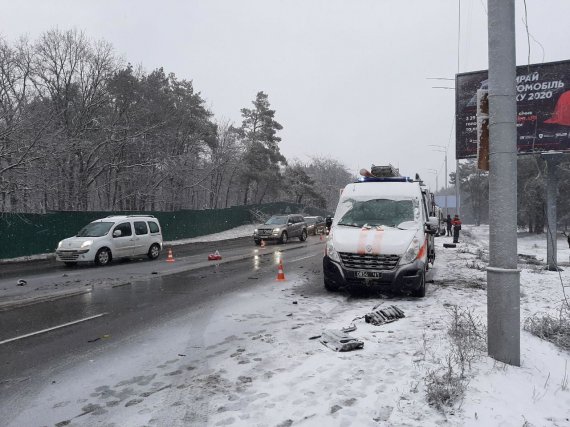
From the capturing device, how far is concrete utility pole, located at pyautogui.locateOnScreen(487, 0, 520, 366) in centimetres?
454

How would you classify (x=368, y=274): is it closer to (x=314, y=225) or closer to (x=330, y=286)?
(x=330, y=286)

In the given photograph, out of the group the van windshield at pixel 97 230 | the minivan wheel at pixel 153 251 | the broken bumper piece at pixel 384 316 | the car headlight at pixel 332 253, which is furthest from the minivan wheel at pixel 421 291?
the minivan wheel at pixel 153 251

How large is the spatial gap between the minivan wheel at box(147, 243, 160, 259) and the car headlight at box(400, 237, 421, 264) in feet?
43.4

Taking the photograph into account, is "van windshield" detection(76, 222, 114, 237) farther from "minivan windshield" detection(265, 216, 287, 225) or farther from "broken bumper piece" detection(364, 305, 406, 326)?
"broken bumper piece" detection(364, 305, 406, 326)

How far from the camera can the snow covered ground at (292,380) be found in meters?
3.75

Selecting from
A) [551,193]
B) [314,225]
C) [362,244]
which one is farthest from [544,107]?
[314,225]

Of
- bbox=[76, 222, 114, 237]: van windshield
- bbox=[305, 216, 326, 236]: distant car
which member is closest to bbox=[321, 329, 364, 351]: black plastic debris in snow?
bbox=[76, 222, 114, 237]: van windshield

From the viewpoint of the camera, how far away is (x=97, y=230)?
55.1ft

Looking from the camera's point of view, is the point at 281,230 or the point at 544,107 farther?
the point at 281,230

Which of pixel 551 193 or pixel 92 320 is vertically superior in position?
pixel 551 193

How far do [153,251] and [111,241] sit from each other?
2555 mm

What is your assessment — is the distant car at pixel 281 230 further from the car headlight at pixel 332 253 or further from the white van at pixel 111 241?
the car headlight at pixel 332 253

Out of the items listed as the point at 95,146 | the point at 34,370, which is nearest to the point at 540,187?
the point at 95,146

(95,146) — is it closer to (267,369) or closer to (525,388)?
(267,369)
